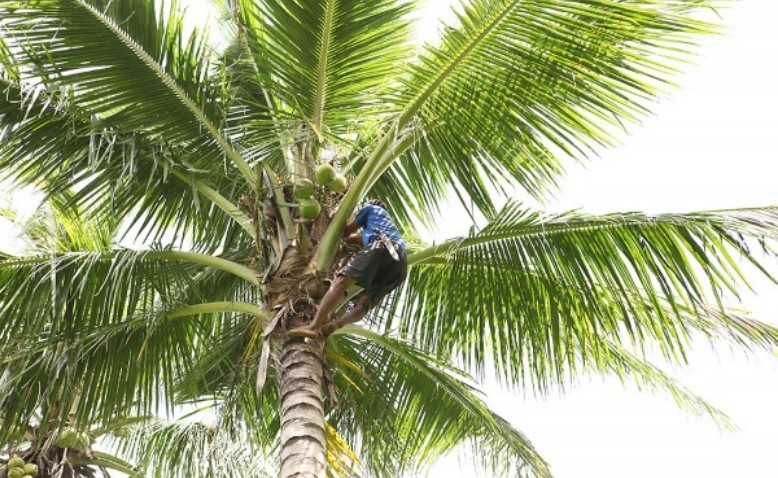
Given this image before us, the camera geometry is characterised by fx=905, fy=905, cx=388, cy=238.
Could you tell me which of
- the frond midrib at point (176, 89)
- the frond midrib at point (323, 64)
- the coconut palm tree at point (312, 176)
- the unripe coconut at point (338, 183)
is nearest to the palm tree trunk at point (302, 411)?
the coconut palm tree at point (312, 176)

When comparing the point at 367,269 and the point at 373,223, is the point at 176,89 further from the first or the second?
the point at 367,269

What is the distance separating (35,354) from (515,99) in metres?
3.16

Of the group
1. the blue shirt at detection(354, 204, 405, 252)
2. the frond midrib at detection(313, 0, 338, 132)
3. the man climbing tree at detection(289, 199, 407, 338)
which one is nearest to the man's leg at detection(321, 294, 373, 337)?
the man climbing tree at detection(289, 199, 407, 338)

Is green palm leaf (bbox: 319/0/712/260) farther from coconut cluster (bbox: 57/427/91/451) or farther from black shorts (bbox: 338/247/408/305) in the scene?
coconut cluster (bbox: 57/427/91/451)

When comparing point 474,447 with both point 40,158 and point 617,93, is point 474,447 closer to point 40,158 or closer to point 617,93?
point 617,93

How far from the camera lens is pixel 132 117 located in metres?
5.40

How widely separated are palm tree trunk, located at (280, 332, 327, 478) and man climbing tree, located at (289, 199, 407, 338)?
4.3 inches

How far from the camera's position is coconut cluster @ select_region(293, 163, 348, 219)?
489 centimetres

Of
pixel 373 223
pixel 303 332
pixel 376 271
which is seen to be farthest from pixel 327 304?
pixel 373 223

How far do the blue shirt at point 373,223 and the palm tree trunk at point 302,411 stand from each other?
0.62 metres

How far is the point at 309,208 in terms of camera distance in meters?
4.90

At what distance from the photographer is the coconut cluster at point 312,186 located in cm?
489

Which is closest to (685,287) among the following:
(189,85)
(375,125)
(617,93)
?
(617,93)

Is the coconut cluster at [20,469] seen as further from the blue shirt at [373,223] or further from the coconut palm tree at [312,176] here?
the blue shirt at [373,223]
